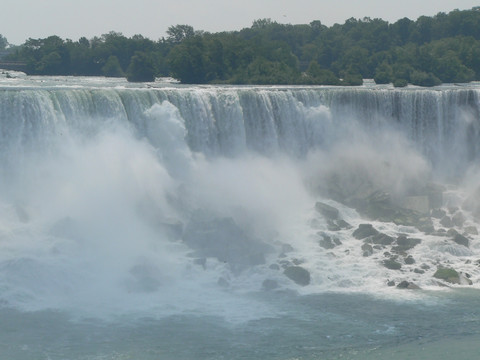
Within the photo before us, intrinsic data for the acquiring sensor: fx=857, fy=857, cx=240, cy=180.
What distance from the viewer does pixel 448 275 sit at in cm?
2311

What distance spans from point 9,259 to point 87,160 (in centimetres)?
528

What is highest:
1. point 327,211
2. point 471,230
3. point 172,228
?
point 172,228

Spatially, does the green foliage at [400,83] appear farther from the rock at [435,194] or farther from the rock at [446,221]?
the rock at [446,221]

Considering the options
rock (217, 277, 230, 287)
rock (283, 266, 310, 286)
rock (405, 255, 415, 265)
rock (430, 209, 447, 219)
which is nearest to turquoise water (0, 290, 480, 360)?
rock (283, 266, 310, 286)

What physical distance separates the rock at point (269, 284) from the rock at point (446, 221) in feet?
27.3

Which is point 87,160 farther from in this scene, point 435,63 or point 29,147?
point 435,63

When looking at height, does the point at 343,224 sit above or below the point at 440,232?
above

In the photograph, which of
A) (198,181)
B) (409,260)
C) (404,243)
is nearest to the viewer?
(409,260)

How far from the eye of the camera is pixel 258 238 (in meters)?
25.9

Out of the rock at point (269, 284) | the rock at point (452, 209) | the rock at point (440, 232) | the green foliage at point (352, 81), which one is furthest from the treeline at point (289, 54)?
the rock at point (269, 284)

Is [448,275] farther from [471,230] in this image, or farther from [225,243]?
[225,243]

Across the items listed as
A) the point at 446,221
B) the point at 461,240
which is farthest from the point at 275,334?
the point at 446,221

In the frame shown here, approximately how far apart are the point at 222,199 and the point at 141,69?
24913 millimetres

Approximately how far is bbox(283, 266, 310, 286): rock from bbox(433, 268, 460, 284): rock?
11.5 feet
